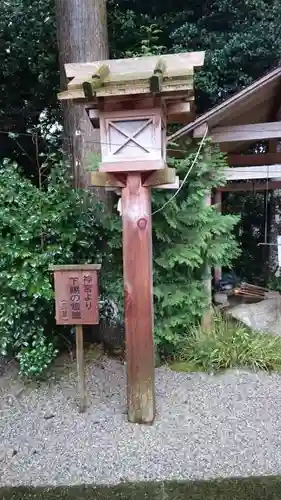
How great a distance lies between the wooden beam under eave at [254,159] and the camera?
6926 mm

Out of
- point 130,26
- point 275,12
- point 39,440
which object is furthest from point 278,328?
point 130,26

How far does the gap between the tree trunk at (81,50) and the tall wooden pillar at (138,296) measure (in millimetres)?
1748

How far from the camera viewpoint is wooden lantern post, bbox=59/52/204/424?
3.06m

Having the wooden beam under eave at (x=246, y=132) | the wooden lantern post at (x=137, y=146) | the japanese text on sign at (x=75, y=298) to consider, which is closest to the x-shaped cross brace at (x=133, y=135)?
the wooden lantern post at (x=137, y=146)

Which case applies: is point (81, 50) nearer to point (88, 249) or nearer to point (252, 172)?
point (88, 249)

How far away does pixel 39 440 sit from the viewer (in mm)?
3420

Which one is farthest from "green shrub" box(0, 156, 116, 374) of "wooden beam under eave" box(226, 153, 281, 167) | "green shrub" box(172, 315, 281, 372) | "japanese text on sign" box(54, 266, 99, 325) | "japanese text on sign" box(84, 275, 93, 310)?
"wooden beam under eave" box(226, 153, 281, 167)

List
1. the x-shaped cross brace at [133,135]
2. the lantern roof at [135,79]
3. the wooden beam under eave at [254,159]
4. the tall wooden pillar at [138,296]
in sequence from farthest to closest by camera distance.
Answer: the wooden beam under eave at [254,159] < the tall wooden pillar at [138,296] < the x-shaped cross brace at [133,135] < the lantern roof at [135,79]

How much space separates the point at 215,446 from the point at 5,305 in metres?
2.28

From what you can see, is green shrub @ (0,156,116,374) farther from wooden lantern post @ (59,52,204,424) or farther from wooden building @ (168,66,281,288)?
wooden building @ (168,66,281,288)

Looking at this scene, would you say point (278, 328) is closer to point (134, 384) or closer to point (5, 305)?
point (134, 384)

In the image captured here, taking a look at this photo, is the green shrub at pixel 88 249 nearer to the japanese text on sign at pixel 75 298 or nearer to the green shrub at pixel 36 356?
the green shrub at pixel 36 356

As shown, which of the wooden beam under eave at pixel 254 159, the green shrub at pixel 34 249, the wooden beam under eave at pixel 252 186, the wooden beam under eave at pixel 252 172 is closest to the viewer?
the green shrub at pixel 34 249

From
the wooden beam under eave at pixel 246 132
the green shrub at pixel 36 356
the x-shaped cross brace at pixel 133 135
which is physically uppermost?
the wooden beam under eave at pixel 246 132
